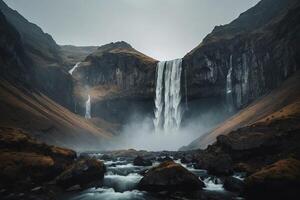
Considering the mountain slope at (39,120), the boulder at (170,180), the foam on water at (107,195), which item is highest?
the mountain slope at (39,120)

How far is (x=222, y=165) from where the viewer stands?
1727 inches

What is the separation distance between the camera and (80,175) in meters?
38.6

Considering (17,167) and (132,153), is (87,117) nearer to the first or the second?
(132,153)

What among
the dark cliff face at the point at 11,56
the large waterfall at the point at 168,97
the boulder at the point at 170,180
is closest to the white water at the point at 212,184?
the boulder at the point at 170,180

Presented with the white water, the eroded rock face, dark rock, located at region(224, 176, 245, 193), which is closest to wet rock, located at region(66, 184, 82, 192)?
the eroded rock face

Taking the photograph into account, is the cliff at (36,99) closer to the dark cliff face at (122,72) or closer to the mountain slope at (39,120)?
the mountain slope at (39,120)

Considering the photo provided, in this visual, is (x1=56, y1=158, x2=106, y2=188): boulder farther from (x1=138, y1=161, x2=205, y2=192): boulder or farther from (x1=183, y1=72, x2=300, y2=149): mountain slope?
(x1=183, y1=72, x2=300, y2=149): mountain slope

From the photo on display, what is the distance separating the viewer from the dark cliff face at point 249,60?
348ft

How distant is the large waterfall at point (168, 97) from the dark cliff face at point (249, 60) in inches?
223

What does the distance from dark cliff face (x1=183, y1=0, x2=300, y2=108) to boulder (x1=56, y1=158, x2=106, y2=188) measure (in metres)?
80.9

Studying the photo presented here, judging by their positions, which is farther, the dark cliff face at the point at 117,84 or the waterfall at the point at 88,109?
the waterfall at the point at 88,109

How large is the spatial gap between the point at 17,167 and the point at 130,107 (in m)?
137

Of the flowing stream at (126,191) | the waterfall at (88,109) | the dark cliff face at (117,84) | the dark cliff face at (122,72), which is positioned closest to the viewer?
the flowing stream at (126,191)

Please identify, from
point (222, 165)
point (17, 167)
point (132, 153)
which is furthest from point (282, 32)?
point (17, 167)
